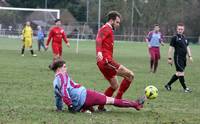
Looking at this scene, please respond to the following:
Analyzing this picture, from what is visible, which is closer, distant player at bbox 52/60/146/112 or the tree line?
distant player at bbox 52/60/146/112

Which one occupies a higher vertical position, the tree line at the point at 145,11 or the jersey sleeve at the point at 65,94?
the tree line at the point at 145,11

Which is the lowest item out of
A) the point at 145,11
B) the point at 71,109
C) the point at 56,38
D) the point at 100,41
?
the point at 71,109

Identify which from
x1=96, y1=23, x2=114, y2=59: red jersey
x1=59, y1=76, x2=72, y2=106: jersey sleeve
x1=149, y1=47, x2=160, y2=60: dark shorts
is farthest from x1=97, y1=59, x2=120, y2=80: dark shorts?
x1=149, y1=47, x2=160, y2=60: dark shorts

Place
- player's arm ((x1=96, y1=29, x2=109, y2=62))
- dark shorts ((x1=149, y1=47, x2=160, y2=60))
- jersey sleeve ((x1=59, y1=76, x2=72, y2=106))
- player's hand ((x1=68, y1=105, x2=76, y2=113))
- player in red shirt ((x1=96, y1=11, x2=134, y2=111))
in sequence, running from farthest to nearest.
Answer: dark shorts ((x1=149, y1=47, x2=160, y2=60)), player in red shirt ((x1=96, y1=11, x2=134, y2=111)), player's arm ((x1=96, y1=29, x2=109, y2=62)), player's hand ((x1=68, y1=105, x2=76, y2=113)), jersey sleeve ((x1=59, y1=76, x2=72, y2=106))

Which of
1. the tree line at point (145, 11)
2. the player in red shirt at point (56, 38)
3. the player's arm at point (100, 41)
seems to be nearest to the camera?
the player's arm at point (100, 41)

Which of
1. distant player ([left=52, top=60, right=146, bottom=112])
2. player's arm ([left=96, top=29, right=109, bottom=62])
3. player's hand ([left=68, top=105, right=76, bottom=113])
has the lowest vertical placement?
player's hand ([left=68, top=105, right=76, bottom=113])

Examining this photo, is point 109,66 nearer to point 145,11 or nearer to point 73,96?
point 73,96

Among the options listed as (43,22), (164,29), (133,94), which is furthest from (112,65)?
(164,29)

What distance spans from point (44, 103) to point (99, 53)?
1.86 metres

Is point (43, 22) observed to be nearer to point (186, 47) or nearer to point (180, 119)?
point (186, 47)

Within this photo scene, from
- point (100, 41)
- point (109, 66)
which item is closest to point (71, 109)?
point (109, 66)

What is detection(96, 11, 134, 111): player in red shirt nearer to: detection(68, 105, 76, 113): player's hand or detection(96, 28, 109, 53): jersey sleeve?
detection(96, 28, 109, 53): jersey sleeve

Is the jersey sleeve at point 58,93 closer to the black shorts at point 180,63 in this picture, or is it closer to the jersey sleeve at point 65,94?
the jersey sleeve at point 65,94

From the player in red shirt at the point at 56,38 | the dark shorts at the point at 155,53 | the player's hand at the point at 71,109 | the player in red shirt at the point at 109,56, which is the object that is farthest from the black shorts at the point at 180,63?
the player in red shirt at the point at 56,38
